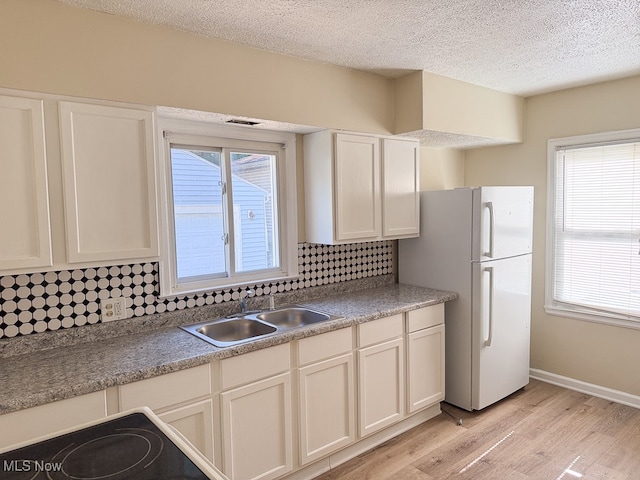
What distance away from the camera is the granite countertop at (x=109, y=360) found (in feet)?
5.13

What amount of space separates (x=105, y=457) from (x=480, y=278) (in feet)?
8.38

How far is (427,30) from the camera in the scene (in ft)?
7.20

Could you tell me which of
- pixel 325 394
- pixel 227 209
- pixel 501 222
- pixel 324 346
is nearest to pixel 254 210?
pixel 227 209

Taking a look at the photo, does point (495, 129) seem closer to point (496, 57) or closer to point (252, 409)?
point (496, 57)

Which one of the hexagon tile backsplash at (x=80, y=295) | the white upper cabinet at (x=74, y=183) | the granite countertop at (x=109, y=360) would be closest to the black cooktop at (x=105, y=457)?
the granite countertop at (x=109, y=360)

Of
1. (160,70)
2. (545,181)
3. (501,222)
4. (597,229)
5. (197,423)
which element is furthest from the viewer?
(545,181)

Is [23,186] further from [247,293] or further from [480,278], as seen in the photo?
[480,278]

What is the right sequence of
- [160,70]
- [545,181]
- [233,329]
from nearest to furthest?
[160,70] < [233,329] < [545,181]

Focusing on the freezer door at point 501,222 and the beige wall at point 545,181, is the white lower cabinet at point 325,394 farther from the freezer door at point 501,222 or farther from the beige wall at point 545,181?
the beige wall at point 545,181

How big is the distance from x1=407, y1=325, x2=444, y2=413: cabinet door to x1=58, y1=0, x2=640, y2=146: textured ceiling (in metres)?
1.79

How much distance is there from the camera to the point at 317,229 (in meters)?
2.89

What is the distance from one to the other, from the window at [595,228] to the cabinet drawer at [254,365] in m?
2.57

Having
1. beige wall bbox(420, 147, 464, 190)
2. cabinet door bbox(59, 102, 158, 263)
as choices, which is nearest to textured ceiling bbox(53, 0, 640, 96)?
cabinet door bbox(59, 102, 158, 263)

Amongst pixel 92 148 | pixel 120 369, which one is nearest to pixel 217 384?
pixel 120 369
